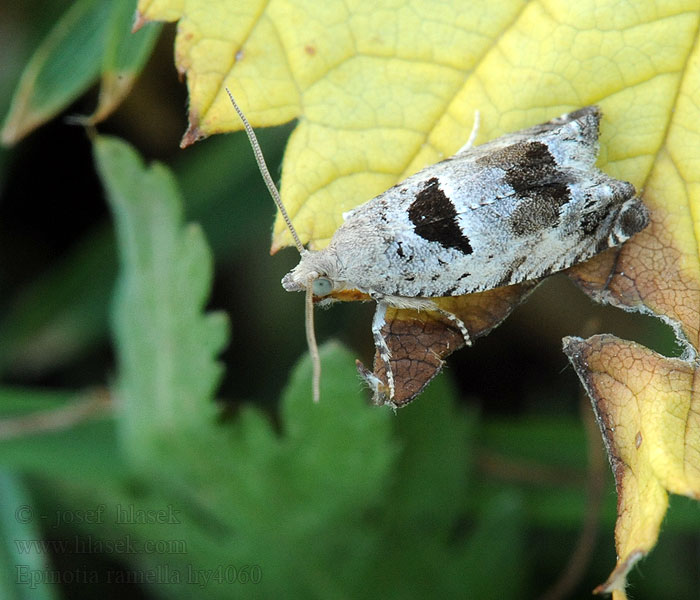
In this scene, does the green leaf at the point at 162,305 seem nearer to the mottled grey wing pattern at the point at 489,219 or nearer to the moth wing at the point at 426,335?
the mottled grey wing pattern at the point at 489,219

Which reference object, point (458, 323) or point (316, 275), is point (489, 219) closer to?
point (458, 323)

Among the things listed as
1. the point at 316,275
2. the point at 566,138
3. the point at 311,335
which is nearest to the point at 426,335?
the point at 311,335

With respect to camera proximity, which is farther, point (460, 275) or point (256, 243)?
point (256, 243)

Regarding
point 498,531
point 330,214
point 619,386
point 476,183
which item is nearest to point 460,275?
point 476,183

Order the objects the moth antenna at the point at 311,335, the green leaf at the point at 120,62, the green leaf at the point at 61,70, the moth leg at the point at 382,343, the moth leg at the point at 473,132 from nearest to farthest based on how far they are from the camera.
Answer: the moth leg at the point at 382,343, the moth leg at the point at 473,132, the moth antenna at the point at 311,335, the green leaf at the point at 120,62, the green leaf at the point at 61,70

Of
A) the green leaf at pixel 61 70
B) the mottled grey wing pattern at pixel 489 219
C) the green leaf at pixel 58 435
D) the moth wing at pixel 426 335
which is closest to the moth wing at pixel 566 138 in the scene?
the mottled grey wing pattern at pixel 489 219

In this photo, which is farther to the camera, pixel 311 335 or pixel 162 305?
pixel 162 305

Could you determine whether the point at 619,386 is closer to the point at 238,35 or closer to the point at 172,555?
the point at 238,35
